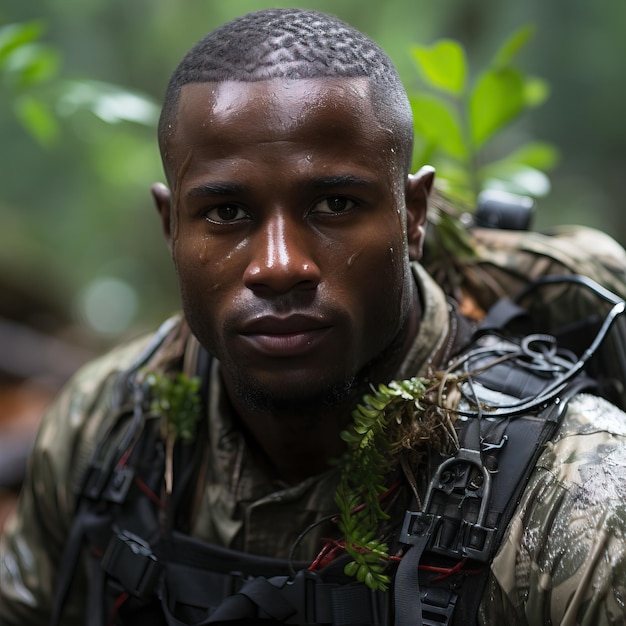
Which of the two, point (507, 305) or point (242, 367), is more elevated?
point (507, 305)

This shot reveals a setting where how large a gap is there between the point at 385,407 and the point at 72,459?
1073 millimetres

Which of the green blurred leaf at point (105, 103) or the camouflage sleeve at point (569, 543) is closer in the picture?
the camouflage sleeve at point (569, 543)

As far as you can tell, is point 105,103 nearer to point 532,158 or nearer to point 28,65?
Result: point 28,65

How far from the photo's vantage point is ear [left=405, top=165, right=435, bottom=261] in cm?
214

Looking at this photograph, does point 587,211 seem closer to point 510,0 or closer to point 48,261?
point 510,0

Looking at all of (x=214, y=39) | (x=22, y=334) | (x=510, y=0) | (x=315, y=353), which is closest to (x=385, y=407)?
(x=315, y=353)

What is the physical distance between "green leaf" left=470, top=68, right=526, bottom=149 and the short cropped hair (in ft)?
3.05

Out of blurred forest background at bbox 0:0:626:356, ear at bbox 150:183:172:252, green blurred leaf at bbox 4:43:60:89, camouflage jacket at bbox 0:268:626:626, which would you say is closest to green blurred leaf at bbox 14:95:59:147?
green blurred leaf at bbox 4:43:60:89

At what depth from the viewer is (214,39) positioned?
1994 mm

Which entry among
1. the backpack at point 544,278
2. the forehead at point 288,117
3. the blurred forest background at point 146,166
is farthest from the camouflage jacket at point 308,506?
the blurred forest background at point 146,166

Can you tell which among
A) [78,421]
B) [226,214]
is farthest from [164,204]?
[78,421]

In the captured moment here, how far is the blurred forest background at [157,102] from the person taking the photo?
7.29 meters

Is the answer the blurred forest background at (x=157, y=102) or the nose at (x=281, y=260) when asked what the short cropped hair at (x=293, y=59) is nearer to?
the nose at (x=281, y=260)

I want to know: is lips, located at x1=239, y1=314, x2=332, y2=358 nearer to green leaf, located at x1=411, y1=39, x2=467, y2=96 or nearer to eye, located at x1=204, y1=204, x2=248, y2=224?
eye, located at x1=204, y1=204, x2=248, y2=224
